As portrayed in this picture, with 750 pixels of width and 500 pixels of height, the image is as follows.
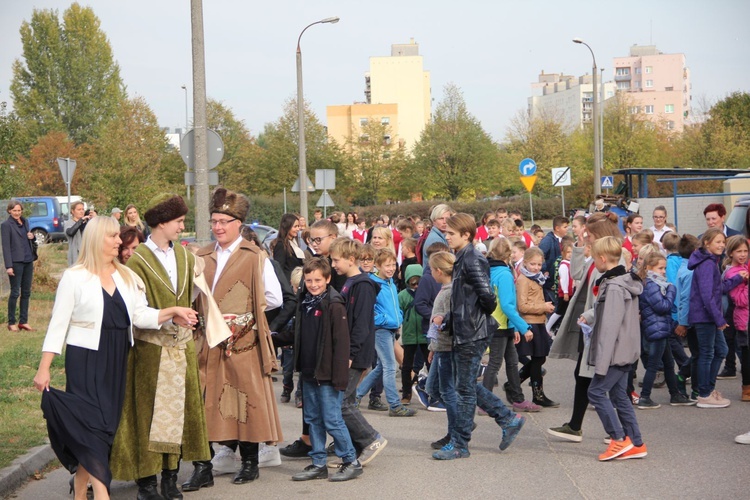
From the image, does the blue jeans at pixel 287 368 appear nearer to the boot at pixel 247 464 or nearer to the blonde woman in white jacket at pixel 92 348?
the boot at pixel 247 464

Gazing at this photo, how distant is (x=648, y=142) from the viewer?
179 feet

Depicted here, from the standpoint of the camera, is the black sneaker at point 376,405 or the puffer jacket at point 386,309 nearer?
the puffer jacket at point 386,309

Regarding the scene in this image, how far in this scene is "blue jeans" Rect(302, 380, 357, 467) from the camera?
7172 mm

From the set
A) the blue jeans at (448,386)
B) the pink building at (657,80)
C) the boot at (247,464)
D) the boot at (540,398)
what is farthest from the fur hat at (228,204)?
the pink building at (657,80)

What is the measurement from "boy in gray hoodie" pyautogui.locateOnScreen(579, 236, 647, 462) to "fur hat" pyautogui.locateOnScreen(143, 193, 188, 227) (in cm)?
337

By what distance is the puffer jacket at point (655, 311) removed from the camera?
960 cm

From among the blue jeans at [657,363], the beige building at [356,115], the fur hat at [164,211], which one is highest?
the beige building at [356,115]

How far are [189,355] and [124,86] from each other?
8919 centimetres

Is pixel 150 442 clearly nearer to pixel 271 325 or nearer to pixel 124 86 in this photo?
pixel 271 325

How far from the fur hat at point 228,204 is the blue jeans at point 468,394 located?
2.06 metres

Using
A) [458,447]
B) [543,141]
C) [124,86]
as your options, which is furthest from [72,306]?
[124,86]

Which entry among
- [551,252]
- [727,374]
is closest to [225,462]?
[727,374]

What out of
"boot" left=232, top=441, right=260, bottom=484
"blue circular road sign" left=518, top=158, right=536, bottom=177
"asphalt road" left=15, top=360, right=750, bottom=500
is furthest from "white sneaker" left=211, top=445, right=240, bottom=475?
"blue circular road sign" left=518, top=158, right=536, bottom=177

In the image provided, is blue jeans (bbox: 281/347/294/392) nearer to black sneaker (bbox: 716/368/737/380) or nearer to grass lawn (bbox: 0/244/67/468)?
grass lawn (bbox: 0/244/67/468)
